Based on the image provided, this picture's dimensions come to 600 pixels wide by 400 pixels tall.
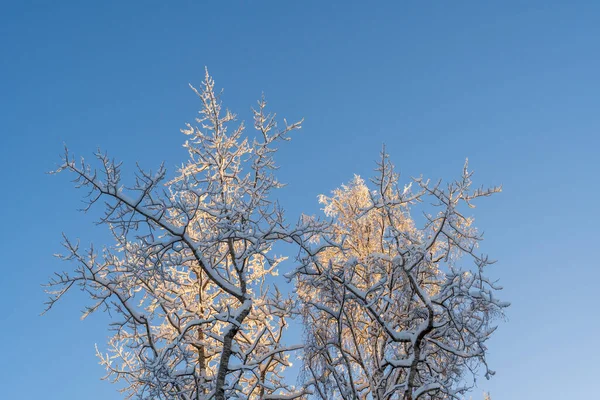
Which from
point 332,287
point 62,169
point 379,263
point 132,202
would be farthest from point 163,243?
point 379,263

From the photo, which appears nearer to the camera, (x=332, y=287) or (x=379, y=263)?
(x=332, y=287)

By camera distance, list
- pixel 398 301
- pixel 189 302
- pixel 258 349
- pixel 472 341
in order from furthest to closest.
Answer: pixel 189 302 < pixel 258 349 < pixel 398 301 < pixel 472 341

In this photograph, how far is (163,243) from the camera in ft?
26.8

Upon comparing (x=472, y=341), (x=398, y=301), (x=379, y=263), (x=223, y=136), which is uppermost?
(x=223, y=136)

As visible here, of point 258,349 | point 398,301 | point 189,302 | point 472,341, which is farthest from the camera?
point 189,302

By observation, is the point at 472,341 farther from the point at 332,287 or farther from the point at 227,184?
the point at 227,184

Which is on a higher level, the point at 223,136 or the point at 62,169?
the point at 223,136

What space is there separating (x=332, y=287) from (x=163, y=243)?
2.44m

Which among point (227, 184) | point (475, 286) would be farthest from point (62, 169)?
point (475, 286)

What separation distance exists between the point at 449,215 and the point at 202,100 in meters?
4.59

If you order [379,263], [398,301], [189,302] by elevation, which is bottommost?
[398,301]

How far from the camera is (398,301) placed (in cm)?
959

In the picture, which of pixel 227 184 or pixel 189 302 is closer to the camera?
pixel 227 184

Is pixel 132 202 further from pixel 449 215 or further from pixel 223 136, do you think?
pixel 449 215
